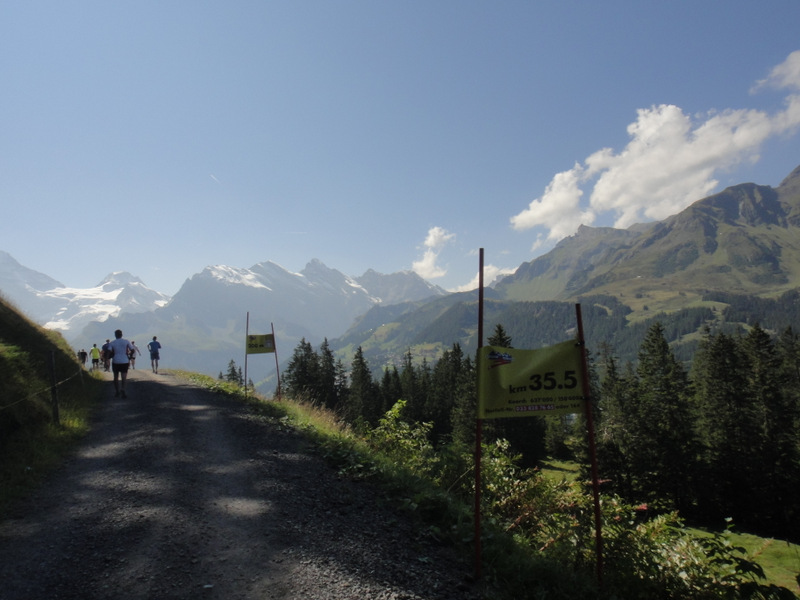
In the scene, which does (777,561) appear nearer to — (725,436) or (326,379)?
(725,436)

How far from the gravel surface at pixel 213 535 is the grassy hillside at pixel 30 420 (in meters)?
0.54

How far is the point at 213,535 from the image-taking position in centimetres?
585

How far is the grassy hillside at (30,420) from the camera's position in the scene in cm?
823

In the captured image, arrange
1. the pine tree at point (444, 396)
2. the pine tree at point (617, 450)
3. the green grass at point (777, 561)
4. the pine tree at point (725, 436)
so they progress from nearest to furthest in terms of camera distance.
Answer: the green grass at point (777, 561) → the pine tree at point (725, 436) → the pine tree at point (617, 450) → the pine tree at point (444, 396)

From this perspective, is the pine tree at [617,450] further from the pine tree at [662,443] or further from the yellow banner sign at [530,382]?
the yellow banner sign at [530,382]

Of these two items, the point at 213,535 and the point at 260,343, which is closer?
the point at 213,535

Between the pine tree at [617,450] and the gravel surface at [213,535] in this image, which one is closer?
the gravel surface at [213,535]

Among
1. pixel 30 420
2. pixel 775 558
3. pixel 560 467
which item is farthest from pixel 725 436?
pixel 30 420

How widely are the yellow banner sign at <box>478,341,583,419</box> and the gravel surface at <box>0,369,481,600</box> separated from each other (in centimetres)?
232

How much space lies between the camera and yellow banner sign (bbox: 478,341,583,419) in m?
5.31

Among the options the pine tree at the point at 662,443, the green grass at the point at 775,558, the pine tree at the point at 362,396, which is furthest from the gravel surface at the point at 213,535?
the pine tree at the point at 362,396

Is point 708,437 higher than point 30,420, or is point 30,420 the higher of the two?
point 30,420

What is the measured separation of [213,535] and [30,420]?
8524 mm

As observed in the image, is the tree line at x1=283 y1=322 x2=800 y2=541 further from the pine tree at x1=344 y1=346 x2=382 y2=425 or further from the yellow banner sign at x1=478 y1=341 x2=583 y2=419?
the yellow banner sign at x1=478 y1=341 x2=583 y2=419
